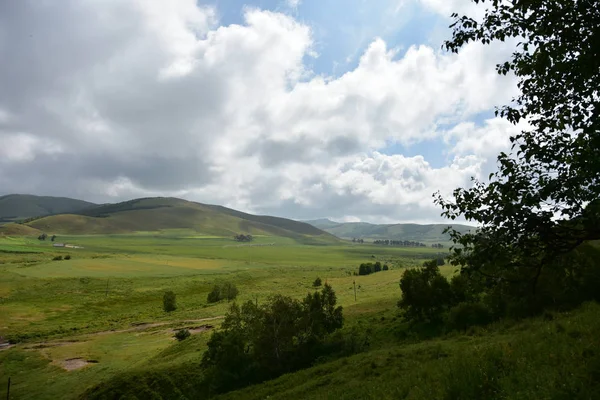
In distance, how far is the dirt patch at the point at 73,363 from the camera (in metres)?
54.2

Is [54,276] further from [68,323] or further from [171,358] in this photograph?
[171,358]

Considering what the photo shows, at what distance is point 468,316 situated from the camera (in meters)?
37.2

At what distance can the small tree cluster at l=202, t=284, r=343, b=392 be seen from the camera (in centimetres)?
4016

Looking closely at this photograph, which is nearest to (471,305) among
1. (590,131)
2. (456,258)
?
(456,258)

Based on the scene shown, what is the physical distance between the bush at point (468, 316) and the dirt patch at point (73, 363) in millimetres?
53990

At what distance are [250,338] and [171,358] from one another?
1570cm

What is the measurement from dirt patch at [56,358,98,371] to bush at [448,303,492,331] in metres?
54.0

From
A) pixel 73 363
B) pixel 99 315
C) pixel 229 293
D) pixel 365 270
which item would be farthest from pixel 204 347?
pixel 365 270

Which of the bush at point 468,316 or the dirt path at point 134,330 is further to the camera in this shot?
the dirt path at point 134,330

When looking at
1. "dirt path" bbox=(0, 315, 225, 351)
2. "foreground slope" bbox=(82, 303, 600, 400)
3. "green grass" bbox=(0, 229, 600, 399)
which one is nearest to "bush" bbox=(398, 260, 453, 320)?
"green grass" bbox=(0, 229, 600, 399)

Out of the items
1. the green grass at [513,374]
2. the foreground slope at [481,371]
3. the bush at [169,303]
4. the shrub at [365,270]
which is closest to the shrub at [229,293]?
the bush at [169,303]

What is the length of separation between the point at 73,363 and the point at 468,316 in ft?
192

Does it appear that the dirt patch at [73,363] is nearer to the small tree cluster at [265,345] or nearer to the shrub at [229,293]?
the small tree cluster at [265,345]

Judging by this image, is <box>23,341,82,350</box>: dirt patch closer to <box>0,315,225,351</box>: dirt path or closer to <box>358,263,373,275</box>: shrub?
<box>0,315,225,351</box>: dirt path
